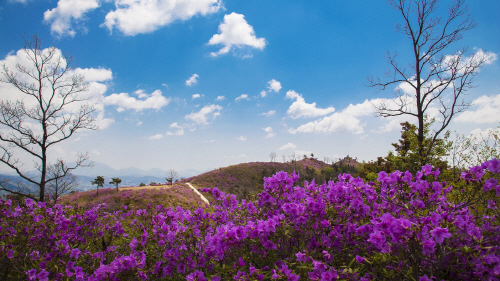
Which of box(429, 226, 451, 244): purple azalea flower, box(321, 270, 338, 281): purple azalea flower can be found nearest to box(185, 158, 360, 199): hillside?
box(321, 270, 338, 281): purple azalea flower

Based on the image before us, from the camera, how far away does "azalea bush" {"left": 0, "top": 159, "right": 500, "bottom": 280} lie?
7.06 ft

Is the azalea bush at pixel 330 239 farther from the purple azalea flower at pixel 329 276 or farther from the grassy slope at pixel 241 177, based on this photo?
the grassy slope at pixel 241 177

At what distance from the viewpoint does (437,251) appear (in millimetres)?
2385

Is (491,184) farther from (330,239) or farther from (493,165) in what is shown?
(330,239)

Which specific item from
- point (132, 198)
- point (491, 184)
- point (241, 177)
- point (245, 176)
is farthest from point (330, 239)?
point (245, 176)

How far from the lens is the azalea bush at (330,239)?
2.15 metres

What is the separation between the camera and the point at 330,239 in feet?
9.41

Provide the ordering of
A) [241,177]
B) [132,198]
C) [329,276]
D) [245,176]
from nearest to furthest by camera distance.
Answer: [329,276], [132,198], [241,177], [245,176]

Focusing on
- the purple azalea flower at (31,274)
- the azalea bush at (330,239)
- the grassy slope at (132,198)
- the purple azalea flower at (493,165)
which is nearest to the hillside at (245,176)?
the grassy slope at (132,198)

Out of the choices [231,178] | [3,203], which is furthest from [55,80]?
[231,178]

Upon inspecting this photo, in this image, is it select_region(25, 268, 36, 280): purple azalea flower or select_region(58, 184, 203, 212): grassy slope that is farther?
select_region(58, 184, 203, 212): grassy slope

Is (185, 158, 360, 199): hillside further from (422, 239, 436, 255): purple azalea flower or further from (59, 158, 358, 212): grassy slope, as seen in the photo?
(422, 239, 436, 255): purple azalea flower

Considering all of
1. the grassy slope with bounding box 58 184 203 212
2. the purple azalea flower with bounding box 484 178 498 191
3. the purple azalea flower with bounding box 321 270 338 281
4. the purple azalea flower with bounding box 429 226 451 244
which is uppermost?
the purple azalea flower with bounding box 484 178 498 191

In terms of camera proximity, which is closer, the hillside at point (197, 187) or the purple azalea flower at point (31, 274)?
the purple azalea flower at point (31, 274)
